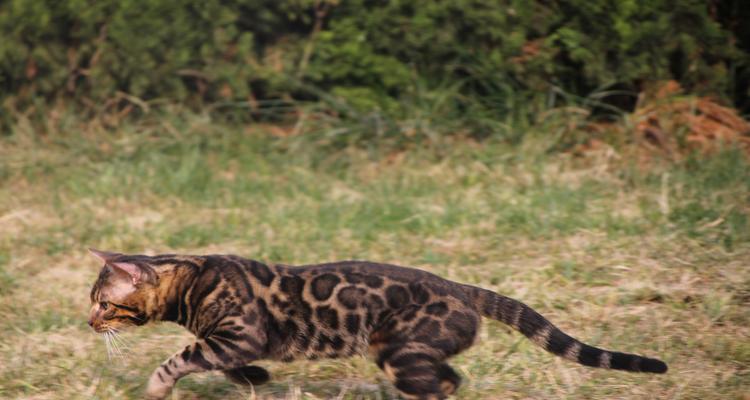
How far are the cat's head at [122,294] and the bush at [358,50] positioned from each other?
15.1ft

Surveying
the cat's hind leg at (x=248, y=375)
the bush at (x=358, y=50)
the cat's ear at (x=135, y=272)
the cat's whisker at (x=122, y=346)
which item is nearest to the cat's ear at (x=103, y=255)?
the cat's ear at (x=135, y=272)

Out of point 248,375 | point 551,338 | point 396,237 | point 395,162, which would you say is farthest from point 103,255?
point 395,162

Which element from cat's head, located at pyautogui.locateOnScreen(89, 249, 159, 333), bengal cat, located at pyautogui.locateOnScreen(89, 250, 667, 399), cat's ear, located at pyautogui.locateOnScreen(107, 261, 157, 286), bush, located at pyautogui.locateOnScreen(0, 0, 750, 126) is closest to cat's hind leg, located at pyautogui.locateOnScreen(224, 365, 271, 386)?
bengal cat, located at pyautogui.locateOnScreen(89, 250, 667, 399)

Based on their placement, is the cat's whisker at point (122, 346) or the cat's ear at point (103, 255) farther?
the cat's whisker at point (122, 346)

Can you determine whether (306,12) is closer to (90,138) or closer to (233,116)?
(233,116)

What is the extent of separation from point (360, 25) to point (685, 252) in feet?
12.8

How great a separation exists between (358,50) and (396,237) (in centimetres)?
244

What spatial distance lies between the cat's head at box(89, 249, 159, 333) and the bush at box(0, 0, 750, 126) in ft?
15.1

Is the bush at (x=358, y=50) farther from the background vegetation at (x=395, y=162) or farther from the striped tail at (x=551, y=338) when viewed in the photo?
the striped tail at (x=551, y=338)

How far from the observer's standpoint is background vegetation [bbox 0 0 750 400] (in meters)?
5.79

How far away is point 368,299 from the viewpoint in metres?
4.69

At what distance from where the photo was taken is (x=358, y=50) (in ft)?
29.8

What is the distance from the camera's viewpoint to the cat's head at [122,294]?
4.83 m

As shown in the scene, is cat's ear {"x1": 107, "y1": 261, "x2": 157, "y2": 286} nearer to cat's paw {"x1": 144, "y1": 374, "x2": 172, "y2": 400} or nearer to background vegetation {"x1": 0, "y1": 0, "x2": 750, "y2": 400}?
cat's paw {"x1": 144, "y1": 374, "x2": 172, "y2": 400}
